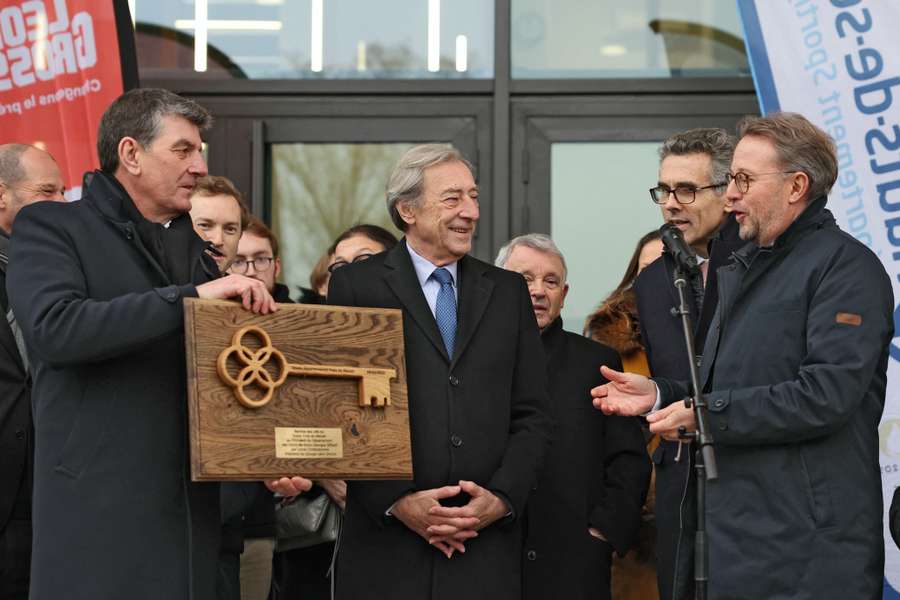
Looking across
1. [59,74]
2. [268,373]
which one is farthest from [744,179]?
[59,74]

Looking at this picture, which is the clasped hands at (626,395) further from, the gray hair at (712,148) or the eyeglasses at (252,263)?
the eyeglasses at (252,263)

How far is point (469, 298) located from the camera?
16.2 ft

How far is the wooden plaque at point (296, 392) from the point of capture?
4031 mm

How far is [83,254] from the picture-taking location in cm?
418

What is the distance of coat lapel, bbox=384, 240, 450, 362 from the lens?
4820 mm

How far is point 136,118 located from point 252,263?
1891 millimetres

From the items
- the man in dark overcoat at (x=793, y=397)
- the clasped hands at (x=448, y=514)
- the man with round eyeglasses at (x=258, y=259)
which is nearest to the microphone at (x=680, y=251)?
the man in dark overcoat at (x=793, y=397)

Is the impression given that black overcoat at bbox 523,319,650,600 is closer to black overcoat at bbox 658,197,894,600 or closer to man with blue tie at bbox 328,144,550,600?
man with blue tie at bbox 328,144,550,600

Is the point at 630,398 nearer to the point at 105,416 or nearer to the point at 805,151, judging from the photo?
the point at 805,151

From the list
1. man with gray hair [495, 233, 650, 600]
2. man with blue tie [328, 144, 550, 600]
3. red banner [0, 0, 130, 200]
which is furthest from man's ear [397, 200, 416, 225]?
red banner [0, 0, 130, 200]

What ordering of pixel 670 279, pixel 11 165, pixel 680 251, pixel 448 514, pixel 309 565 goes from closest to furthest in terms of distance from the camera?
pixel 680 251 < pixel 448 514 < pixel 670 279 < pixel 309 565 < pixel 11 165

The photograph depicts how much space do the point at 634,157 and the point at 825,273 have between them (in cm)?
364

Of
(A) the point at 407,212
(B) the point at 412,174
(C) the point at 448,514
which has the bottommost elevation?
(C) the point at 448,514

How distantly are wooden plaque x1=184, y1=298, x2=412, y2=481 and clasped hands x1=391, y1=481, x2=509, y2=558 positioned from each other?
9.8 inches
